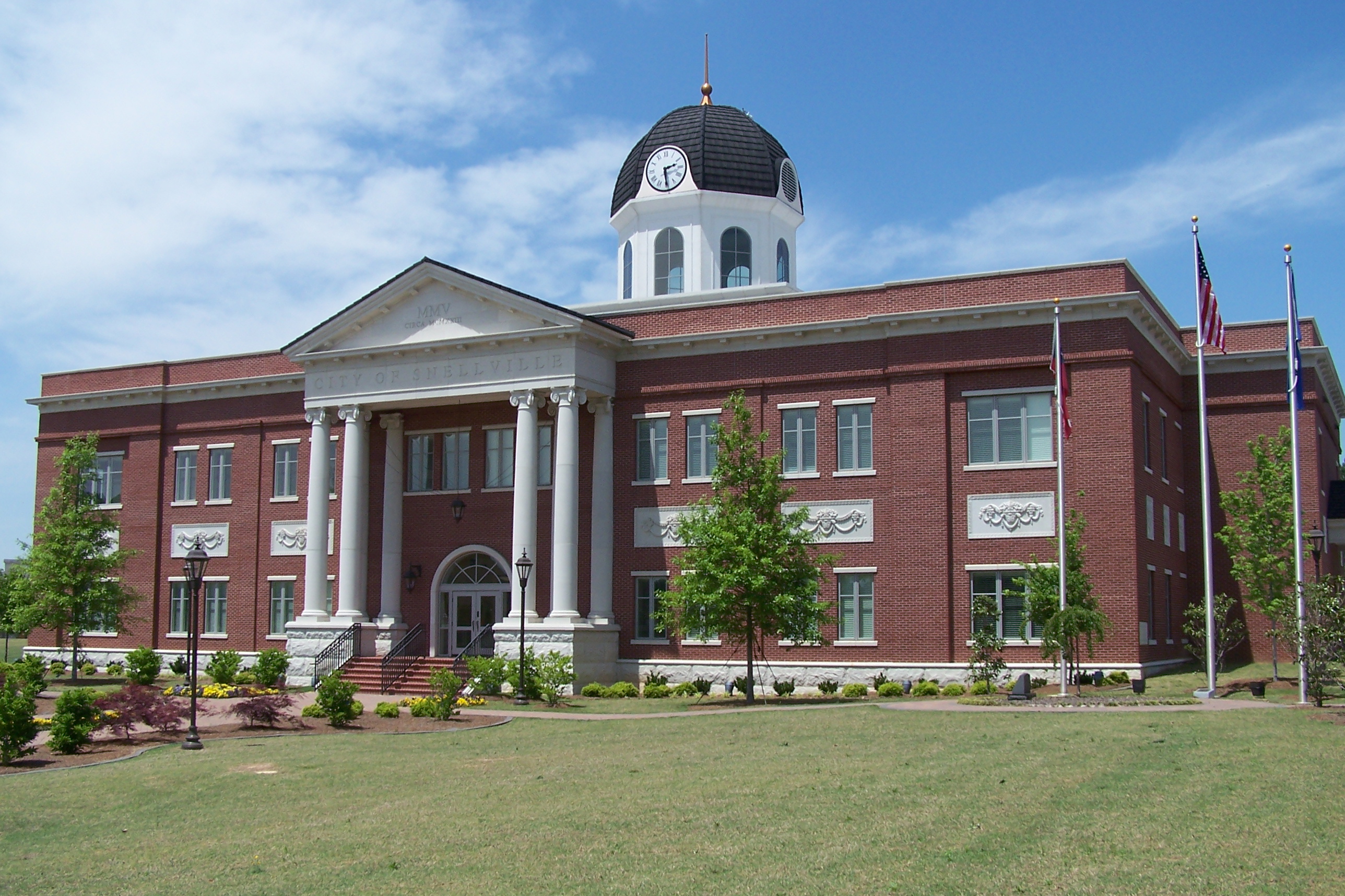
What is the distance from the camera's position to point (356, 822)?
43.8 feet

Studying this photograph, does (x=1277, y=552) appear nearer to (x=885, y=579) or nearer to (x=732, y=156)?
(x=885, y=579)

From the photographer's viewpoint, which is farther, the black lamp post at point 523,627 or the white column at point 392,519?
the white column at point 392,519

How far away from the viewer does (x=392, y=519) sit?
1499 inches

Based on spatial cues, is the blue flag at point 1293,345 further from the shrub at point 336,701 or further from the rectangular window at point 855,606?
the shrub at point 336,701

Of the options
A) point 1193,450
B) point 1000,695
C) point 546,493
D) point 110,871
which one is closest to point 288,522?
point 546,493

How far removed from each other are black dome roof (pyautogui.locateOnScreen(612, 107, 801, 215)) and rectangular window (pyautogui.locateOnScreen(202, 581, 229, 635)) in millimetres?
17579

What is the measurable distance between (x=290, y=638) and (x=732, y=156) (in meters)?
20.1

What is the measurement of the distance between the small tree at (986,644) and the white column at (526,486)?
11175 millimetres

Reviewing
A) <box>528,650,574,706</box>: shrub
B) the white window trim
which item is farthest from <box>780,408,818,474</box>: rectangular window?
<box>528,650,574,706</box>: shrub

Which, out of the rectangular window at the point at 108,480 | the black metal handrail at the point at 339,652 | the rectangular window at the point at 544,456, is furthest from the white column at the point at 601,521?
the rectangular window at the point at 108,480

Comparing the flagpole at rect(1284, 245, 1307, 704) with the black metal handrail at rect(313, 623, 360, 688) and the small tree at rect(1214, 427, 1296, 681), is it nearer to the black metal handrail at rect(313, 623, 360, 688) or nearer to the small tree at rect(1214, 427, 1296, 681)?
the small tree at rect(1214, 427, 1296, 681)

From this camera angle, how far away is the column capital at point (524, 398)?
34.3 metres

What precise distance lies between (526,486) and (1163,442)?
55.0 ft

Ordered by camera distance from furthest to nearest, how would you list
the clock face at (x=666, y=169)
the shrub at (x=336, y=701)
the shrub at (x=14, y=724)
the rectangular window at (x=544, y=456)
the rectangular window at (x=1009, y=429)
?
the clock face at (x=666, y=169), the rectangular window at (x=544, y=456), the rectangular window at (x=1009, y=429), the shrub at (x=336, y=701), the shrub at (x=14, y=724)
